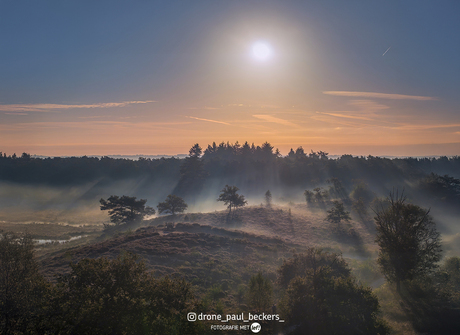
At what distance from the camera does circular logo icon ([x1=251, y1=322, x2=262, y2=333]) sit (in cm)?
1357

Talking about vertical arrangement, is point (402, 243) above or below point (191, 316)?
above

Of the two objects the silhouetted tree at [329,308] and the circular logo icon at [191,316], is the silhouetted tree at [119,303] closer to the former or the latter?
the circular logo icon at [191,316]

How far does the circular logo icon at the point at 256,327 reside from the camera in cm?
1357

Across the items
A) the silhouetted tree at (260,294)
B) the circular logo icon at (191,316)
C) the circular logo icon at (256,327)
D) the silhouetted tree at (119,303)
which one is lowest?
the circular logo icon at (256,327)

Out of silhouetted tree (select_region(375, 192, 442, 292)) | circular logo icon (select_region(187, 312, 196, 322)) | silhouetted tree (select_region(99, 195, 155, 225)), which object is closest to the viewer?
circular logo icon (select_region(187, 312, 196, 322))

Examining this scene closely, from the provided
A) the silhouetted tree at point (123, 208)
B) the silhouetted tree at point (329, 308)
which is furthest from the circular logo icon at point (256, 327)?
the silhouetted tree at point (123, 208)

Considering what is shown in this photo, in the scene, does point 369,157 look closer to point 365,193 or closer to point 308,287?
point 365,193

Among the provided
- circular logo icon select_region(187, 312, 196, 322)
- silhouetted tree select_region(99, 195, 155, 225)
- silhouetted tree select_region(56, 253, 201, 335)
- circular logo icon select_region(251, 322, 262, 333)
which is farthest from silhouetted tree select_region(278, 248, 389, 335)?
silhouetted tree select_region(99, 195, 155, 225)

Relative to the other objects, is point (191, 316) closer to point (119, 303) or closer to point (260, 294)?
point (119, 303)

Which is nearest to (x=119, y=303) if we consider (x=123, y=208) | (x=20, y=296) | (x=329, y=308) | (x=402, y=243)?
(x=20, y=296)

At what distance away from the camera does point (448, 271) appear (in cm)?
2416

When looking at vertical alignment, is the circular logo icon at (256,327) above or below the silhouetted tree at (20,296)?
below

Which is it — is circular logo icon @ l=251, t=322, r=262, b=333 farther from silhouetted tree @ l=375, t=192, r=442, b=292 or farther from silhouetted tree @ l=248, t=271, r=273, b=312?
silhouetted tree @ l=375, t=192, r=442, b=292

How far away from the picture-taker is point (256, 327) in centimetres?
1385
